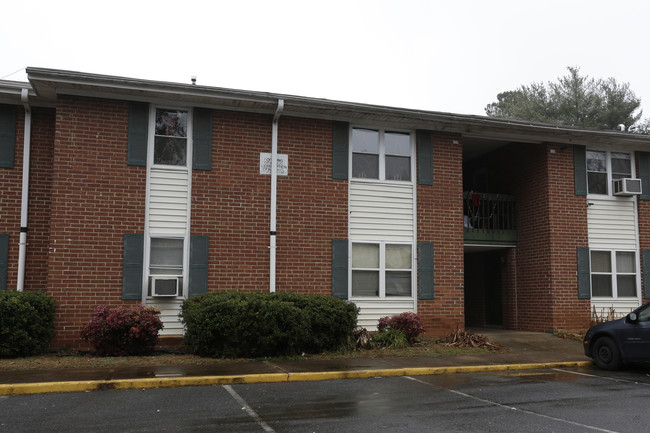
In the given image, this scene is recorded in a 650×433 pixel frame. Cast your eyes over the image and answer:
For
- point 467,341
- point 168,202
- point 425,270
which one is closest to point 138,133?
point 168,202

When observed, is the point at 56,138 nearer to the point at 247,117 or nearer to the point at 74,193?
the point at 74,193

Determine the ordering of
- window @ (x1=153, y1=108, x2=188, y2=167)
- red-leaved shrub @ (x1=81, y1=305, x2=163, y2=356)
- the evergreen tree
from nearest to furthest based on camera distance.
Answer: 1. red-leaved shrub @ (x1=81, y1=305, x2=163, y2=356)
2. window @ (x1=153, y1=108, x2=188, y2=167)
3. the evergreen tree

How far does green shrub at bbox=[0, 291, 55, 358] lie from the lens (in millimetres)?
10477

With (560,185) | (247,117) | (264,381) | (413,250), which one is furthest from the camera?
(560,185)

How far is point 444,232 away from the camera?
1492 centimetres

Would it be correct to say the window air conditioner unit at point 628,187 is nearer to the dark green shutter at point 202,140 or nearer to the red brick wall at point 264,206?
the red brick wall at point 264,206

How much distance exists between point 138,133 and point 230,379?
638 cm

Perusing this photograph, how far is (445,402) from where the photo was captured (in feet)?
25.7

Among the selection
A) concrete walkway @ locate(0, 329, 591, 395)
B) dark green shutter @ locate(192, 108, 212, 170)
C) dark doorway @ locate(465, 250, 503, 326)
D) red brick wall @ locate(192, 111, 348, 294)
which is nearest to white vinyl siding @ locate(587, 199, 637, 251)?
dark doorway @ locate(465, 250, 503, 326)

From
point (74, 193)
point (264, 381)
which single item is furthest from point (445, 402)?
point (74, 193)

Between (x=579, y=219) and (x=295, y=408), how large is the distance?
11.7 m

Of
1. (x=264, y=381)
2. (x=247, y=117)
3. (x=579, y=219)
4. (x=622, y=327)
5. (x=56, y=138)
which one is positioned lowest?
(x=264, y=381)

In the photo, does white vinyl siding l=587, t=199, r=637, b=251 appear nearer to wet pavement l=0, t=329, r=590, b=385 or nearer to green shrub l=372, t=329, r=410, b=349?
wet pavement l=0, t=329, r=590, b=385

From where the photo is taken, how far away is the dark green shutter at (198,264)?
1279cm
